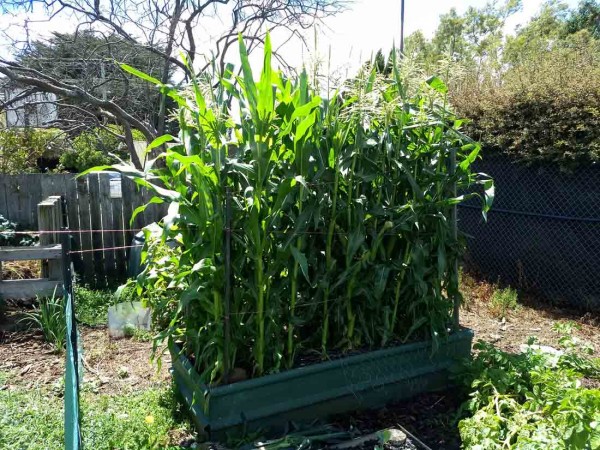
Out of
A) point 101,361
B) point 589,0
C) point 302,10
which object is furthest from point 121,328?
point 589,0

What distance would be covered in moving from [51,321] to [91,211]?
1850 mm

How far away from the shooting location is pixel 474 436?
2205 mm

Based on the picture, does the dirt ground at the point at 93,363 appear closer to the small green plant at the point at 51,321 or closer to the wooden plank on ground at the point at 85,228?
the small green plant at the point at 51,321

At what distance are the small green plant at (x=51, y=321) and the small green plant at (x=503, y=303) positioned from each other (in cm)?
412

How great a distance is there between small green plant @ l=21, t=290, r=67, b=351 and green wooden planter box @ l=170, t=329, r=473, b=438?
1463mm

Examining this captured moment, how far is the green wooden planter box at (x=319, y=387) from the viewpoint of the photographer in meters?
2.53

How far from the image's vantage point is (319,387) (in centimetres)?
279

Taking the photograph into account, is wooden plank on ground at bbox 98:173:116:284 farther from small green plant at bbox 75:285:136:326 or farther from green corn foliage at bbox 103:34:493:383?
green corn foliage at bbox 103:34:493:383

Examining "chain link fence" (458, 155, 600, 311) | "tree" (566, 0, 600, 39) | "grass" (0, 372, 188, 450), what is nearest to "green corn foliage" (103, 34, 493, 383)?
"grass" (0, 372, 188, 450)

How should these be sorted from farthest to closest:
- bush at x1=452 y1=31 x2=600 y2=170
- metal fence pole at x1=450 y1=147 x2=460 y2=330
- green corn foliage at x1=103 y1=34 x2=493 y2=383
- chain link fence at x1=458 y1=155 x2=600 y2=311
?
1. chain link fence at x1=458 y1=155 x2=600 y2=311
2. bush at x1=452 y1=31 x2=600 y2=170
3. metal fence pole at x1=450 y1=147 x2=460 y2=330
4. green corn foliage at x1=103 y1=34 x2=493 y2=383

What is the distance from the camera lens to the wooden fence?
547cm

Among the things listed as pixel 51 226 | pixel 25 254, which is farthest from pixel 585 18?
pixel 25 254

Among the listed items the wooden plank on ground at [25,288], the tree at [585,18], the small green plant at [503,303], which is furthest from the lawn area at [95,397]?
the tree at [585,18]

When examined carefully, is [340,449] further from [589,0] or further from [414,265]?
[589,0]
